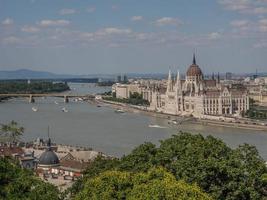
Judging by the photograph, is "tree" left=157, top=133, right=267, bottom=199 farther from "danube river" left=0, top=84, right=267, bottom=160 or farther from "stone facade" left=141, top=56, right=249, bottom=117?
"stone facade" left=141, top=56, right=249, bottom=117

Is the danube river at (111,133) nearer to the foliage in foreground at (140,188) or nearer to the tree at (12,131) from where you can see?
the tree at (12,131)

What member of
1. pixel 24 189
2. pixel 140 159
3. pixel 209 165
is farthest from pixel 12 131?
pixel 209 165

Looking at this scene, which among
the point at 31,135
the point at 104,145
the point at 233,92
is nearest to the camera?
the point at 104,145

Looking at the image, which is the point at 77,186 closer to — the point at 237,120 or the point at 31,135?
the point at 31,135

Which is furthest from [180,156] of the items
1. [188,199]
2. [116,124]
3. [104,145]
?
[116,124]

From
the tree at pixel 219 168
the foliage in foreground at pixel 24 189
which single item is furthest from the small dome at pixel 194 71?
the foliage in foreground at pixel 24 189

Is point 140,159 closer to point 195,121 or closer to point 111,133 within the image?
point 111,133
